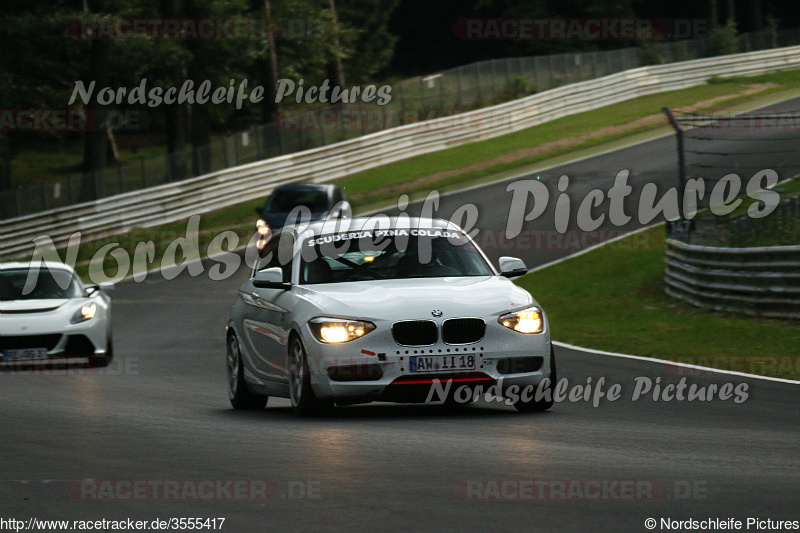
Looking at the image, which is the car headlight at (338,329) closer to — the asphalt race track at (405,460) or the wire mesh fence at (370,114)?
the asphalt race track at (405,460)

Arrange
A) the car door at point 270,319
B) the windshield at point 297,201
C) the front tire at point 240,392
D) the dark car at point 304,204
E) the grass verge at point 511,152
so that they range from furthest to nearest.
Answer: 1. the grass verge at point 511,152
2. the windshield at point 297,201
3. the dark car at point 304,204
4. the front tire at point 240,392
5. the car door at point 270,319

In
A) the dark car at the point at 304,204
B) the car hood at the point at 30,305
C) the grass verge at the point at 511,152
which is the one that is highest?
the car hood at the point at 30,305

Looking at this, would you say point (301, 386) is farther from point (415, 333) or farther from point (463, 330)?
point (463, 330)

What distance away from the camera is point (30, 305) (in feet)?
58.5

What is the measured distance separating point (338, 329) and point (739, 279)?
11.3 meters

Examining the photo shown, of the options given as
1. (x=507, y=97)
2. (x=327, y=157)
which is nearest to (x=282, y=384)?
(x=327, y=157)

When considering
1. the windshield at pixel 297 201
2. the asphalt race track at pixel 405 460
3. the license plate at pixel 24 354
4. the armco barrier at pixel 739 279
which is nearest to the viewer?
the asphalt race track at pixel 405 460

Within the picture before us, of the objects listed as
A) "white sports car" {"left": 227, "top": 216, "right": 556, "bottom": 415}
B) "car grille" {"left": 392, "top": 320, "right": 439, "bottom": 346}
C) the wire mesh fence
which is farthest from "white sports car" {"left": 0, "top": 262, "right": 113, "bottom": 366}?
the wire mesh fence

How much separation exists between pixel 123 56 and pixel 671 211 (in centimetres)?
1905

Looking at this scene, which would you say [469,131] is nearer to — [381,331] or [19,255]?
A: [19,255]

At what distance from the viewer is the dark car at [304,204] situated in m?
30.3

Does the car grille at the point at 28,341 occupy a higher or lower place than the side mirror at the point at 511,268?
lower

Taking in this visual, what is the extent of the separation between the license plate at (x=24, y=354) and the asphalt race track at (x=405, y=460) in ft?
9.55

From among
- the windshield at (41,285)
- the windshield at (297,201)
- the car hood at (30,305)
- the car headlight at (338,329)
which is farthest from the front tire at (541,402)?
the windshield at (297,201)
